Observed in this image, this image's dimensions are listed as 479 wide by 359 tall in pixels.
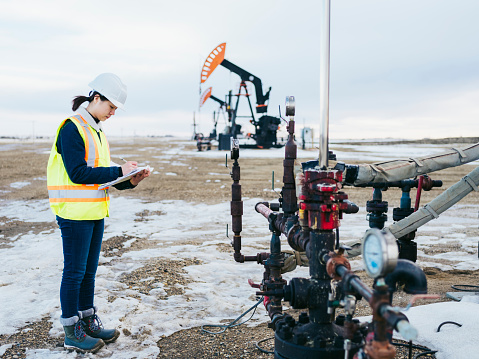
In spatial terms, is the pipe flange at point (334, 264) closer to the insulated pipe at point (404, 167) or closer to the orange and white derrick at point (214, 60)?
the insulated pipe at point (404, 167)

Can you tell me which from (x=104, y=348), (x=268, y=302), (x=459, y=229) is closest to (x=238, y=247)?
(x=268, y=302)

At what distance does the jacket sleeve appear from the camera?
307 cm

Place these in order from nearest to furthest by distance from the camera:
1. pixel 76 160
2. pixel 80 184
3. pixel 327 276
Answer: pixel 327 276
pixel 76 160
pixel 80 184

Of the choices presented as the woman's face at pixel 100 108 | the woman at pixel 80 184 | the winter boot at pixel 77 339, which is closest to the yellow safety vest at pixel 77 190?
the woman at pixel 80 184

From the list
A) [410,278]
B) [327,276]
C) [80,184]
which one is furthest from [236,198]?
[410,278]

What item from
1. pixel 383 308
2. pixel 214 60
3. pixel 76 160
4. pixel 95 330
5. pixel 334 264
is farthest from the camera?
pixel 214 60

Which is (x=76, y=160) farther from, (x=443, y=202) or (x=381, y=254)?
(x=443, y=202)

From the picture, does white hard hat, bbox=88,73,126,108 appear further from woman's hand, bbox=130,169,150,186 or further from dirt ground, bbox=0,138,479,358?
dirt ground, bbox=0,138,479,358

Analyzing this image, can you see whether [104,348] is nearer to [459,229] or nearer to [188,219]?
[188,219]

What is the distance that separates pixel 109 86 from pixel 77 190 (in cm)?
82

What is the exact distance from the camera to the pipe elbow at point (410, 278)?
5.27ft

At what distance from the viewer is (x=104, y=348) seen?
3.35 metres

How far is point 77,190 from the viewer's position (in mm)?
3193

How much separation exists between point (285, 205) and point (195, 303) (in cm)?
196
